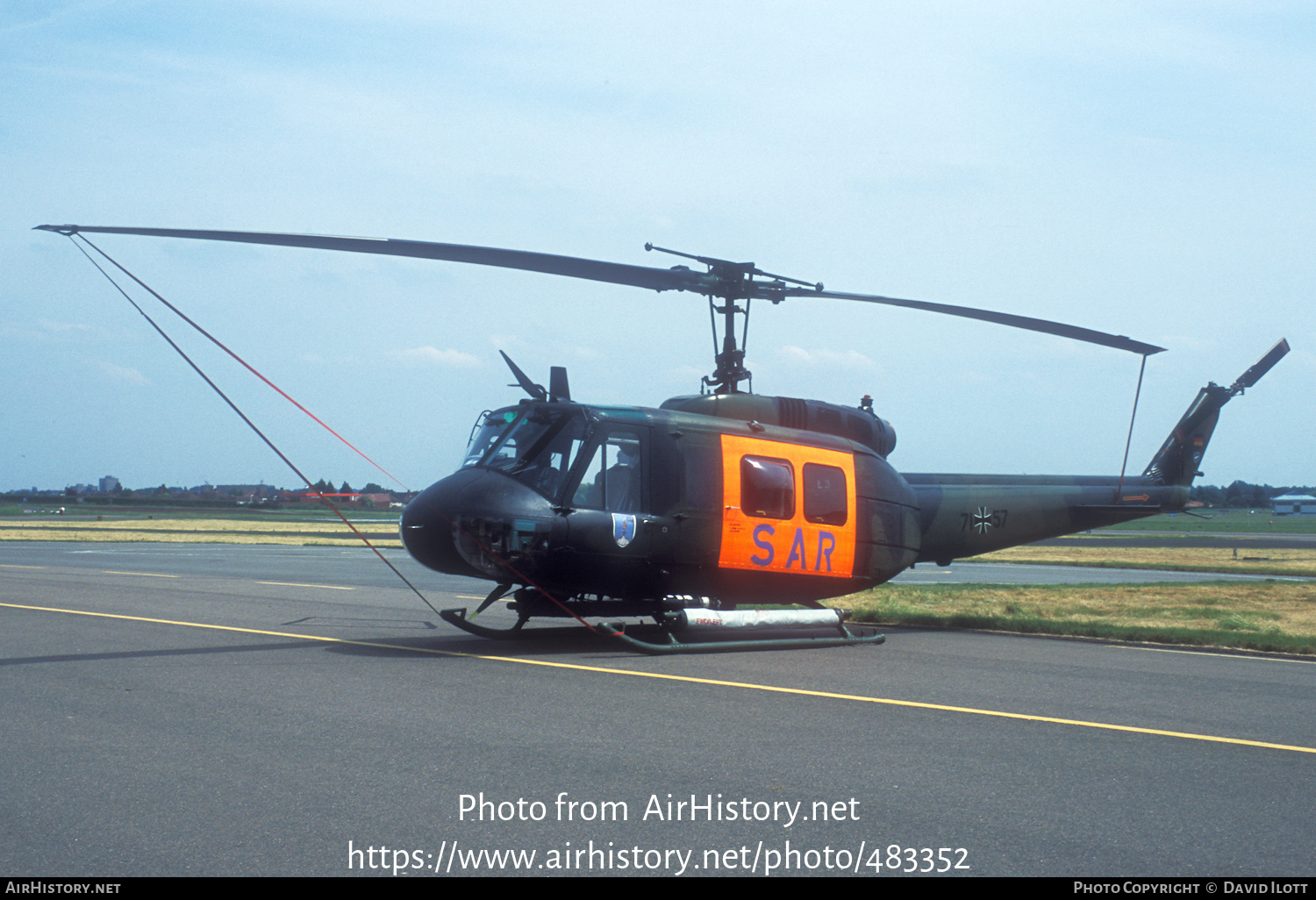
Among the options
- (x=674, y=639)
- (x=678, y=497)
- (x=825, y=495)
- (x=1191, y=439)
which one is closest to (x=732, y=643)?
(x=674, y=639)

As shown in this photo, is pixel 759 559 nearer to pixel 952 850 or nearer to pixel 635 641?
pixel 635 641

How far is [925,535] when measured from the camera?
47.7 ft

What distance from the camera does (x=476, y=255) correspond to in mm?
10008

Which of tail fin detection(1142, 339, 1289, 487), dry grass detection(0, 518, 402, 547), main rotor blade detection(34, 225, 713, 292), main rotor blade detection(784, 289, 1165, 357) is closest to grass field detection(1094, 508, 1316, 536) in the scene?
tail fin detection(1142, 339, 1289, 487)

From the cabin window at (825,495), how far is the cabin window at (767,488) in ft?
0.72

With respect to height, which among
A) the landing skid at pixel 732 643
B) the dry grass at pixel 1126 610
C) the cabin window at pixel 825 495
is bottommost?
the landing skid at pixel 732 643

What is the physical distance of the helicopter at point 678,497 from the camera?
1080cm

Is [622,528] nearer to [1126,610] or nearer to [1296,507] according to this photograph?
[1126,610]

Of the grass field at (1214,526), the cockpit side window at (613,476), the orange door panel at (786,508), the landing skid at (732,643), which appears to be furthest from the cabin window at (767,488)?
the grass field at (1214,526)

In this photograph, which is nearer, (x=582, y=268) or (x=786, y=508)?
(x=582, y=268)

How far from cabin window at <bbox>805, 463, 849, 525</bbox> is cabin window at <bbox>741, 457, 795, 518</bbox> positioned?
22 centimetres

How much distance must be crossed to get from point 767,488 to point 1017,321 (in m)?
3.72

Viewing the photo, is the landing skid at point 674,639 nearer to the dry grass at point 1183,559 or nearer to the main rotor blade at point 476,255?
the main rotor blade at point 476,255

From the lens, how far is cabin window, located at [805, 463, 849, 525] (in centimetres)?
1270
